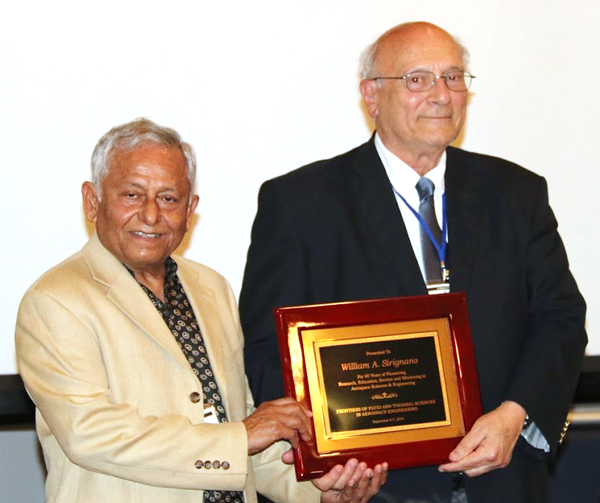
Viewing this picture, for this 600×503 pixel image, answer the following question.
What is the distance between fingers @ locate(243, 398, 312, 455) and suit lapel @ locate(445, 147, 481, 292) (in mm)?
653

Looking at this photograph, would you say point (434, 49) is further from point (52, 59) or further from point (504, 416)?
point (52, 59)

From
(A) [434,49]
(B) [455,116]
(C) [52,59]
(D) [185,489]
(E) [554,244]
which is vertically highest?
(C) [52,59]

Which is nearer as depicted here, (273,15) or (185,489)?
(185,489)

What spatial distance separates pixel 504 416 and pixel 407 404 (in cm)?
28

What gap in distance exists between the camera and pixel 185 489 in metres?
2.89

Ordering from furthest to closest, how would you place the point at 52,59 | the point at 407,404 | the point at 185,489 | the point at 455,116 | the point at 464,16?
1. the point at 464,16
2. the point at 52,59
3. the point at 455,116
4. the point at 407,404
5. the point at 185,489

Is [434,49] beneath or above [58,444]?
above

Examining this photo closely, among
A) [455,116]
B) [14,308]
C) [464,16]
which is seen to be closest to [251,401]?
[455,116]

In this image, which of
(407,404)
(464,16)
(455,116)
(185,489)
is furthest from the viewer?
(464,16)

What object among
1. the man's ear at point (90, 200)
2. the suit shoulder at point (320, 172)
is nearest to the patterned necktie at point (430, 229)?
the suit shoulder at point (320, 172)

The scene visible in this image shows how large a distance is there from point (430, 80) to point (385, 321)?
2.63 feet

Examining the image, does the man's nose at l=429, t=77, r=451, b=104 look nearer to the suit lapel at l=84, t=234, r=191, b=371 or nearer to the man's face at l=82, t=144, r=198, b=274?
the man's face at l=82, t=144, r=198, b=274

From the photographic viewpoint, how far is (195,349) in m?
3.02

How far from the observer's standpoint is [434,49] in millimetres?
3430
